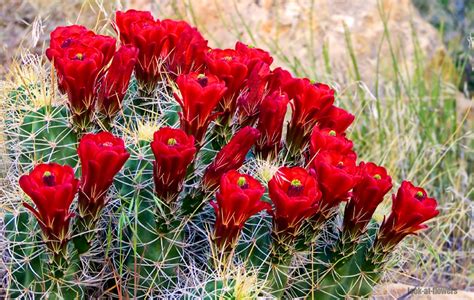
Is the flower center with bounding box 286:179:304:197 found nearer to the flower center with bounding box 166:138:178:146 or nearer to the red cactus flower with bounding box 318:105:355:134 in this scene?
the flower center with bounding box 166:138:178:146

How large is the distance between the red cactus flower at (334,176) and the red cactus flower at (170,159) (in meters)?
0.33

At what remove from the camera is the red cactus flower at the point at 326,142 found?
83.2 inches

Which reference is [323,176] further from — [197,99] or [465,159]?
[465,159]

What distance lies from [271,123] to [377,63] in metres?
1.78

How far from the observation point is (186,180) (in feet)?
6.70

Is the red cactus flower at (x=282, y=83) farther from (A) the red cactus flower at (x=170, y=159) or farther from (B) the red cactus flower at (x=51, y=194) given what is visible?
(B) the red cactus flower at (x=51, y=194)

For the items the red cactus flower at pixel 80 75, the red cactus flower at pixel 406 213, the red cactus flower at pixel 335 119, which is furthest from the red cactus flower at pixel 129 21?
the red cactus flower at pixel 406 213

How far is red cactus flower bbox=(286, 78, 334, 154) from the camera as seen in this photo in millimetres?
2227

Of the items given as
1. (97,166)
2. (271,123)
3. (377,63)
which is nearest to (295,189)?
(271,123)

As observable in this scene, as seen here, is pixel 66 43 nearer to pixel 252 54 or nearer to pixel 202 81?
pixel 202 81

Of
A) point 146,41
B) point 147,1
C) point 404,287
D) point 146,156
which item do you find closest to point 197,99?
point 146,156

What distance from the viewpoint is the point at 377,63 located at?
3834mm

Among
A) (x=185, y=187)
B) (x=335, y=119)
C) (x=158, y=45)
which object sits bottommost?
(x=185, y=187)

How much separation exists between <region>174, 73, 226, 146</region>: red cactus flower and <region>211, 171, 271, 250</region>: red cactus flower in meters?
0.22
